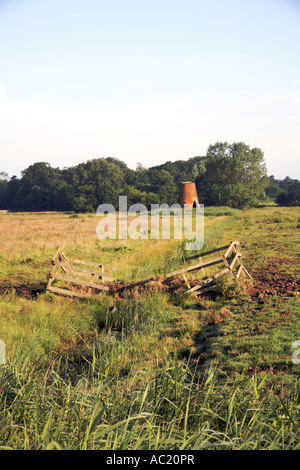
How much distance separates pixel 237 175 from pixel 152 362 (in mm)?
60496

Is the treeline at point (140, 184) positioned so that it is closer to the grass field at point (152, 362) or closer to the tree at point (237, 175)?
the tree at point (237, 175)

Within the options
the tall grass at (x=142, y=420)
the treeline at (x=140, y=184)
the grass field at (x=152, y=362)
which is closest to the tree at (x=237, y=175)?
the treeline at (x=140, y=184)

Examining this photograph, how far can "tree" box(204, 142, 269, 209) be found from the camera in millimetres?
61688

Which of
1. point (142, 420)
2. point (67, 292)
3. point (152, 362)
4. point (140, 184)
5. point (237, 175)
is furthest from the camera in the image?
point (140, 184)

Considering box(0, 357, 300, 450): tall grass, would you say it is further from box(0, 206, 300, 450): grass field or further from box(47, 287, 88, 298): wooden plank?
box(47, 287, 88, 298): wooden plank

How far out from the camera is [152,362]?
7148 millimetres

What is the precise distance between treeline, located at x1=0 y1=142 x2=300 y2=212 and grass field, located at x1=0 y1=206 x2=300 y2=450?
46024 millimetres

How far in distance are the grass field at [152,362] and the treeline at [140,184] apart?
46024mm

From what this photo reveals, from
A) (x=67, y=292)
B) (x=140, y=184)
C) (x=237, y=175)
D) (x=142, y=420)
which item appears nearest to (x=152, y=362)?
(x=142, y=420)

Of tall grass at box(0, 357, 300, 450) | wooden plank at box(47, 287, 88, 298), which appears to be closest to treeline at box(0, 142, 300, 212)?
wooden plank at box(47, 287, 88, 298)

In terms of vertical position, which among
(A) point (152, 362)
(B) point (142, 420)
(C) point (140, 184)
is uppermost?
(C) point (140, 184)

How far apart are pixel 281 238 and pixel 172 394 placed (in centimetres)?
1978

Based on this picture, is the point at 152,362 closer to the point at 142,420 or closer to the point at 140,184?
the point at 142,420
